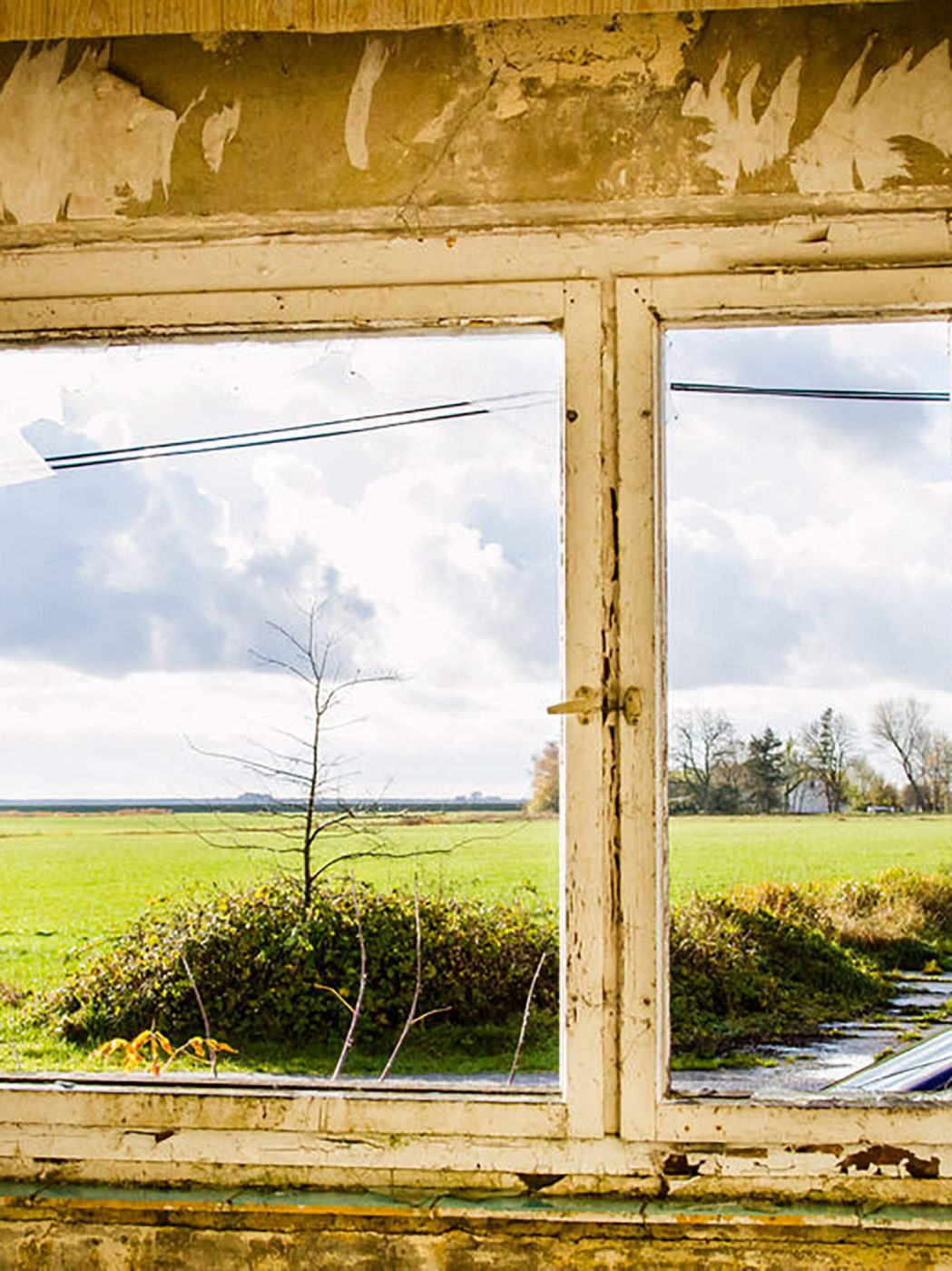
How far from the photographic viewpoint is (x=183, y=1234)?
1.84 meters

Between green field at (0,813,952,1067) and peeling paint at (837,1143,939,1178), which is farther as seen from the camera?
green field at (0,813,952,1067)

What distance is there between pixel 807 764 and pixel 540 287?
2.77 ft

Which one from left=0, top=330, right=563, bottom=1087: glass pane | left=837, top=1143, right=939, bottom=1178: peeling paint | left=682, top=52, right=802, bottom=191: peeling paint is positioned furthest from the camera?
left=0, top=330, right=563, bottom=1087: glass pane

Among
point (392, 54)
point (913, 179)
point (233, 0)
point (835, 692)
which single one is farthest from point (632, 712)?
point (233, 0)

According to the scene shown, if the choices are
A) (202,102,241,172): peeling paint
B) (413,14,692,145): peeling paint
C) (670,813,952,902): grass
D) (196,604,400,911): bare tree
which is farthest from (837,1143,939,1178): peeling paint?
(202,102,241,172): peeling paint

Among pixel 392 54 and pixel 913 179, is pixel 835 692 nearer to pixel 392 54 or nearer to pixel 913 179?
pixel 913 179

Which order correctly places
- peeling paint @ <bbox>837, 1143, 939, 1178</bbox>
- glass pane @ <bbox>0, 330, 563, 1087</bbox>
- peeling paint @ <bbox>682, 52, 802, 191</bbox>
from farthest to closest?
glass pane @ <bbox>0, 330, 563, 1087</bbox>
peeling paint @ <bbox>682, 52, 802, 191</bbox>
peeling paint @ <bbox>837, 1143, 939, 1178</bbox>

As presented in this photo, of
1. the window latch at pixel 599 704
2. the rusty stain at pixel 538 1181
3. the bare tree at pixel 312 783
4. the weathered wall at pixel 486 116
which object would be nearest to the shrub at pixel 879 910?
the window latch at pixel 599 704

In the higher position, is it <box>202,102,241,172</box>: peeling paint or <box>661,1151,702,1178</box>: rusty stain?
<box>202,102,241,172</box>: peeling paint

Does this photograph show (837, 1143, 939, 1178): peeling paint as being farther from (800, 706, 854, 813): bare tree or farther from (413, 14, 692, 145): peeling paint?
(413, 14, 692, 145): peeling paint

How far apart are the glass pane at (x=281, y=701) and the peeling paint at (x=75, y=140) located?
0.24m

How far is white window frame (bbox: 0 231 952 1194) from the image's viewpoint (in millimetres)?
1851

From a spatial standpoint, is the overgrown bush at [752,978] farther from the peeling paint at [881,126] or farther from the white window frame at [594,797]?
the peeling paint at [881,126]

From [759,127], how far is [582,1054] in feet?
4.58
